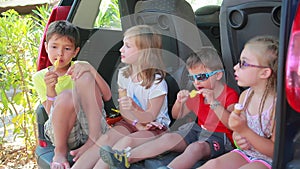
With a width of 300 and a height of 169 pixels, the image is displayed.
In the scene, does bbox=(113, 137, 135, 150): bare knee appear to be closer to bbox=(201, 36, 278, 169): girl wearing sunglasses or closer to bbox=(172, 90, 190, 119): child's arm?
bbox=(172, 90, 190, 119): child's arm

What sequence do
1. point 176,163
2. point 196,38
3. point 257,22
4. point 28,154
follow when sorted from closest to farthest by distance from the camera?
point 257,22, point 176,163, point 196,38, point 28,154

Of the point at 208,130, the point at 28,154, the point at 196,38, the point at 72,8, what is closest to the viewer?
the point at 208,130

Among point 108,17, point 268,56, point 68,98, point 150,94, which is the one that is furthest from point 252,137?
point 108,17

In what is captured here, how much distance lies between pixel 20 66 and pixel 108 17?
41.7 inches

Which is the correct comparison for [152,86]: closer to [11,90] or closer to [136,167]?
[136,167]

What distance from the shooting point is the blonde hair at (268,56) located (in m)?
1.85

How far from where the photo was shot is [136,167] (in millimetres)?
2236

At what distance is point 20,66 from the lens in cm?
414

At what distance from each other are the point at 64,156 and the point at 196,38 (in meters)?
1.10

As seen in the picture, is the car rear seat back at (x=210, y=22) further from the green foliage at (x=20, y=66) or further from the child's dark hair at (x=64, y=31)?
the green foliage at (x=20, y=66)

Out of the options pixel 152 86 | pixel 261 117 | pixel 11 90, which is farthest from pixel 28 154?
pixel 261 117

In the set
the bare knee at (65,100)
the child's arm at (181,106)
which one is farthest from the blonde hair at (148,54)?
the bare knee at (65,100)

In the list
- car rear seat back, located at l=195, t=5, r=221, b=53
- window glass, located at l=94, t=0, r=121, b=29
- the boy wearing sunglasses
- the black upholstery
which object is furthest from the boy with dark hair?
car rear seat back, located at l=195, t=5, r=221, b=53

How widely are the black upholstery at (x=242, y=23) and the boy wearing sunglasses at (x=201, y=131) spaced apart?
10 cm
